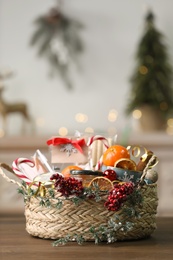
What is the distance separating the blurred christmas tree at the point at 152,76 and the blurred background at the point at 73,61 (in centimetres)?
4

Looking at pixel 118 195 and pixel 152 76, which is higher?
pixel 152 76

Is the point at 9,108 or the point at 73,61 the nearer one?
the point at 9,108

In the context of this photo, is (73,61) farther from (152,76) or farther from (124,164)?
(124,164)

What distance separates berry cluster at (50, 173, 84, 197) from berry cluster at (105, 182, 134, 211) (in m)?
0.07

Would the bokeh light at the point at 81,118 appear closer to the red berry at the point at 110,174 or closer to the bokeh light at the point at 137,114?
the bokeh light at the point at 137,114

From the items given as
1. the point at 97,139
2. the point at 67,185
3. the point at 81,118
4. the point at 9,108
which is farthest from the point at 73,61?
the point at 67,185

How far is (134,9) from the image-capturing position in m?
3.89

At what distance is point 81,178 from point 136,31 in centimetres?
270

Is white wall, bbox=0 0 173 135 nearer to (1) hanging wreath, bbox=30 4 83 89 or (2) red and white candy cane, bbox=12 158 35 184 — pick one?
(1) hanging wreath, bbox=30 4 83 89

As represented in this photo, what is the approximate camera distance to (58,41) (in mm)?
3920

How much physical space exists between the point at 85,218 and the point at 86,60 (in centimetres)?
270

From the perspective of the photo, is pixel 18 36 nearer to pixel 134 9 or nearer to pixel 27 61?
pixel 27 61

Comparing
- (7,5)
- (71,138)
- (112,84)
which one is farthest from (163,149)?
(71,138)

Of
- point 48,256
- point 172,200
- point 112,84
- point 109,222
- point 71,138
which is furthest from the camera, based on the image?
point 112,84
